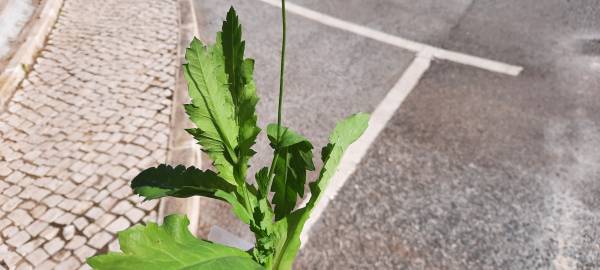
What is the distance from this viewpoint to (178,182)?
211 cm

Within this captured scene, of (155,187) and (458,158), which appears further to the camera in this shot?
(458,158)

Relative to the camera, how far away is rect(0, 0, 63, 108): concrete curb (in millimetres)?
5211

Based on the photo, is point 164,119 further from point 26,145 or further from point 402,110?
point 402,110

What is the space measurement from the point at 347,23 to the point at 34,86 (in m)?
→ 4.00

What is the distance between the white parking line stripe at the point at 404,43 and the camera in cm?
610

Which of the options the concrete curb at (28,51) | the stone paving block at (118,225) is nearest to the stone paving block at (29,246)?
the stone paving block at (118,225)

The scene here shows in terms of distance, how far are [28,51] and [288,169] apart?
473 cm

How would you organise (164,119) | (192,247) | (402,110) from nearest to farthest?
(192,247) < (164,119) < (402,110)

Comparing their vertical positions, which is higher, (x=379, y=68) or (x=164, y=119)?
(x=164, y=119)

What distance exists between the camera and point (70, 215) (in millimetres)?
3822

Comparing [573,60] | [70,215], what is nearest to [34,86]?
[70,215]

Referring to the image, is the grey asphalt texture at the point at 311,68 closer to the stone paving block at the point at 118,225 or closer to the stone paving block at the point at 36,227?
the stone paving block at the point at 118,225

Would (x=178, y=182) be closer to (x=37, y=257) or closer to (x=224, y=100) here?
(x=224, y=100)

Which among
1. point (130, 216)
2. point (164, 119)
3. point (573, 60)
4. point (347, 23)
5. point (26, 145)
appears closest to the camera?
point (130, 216)
